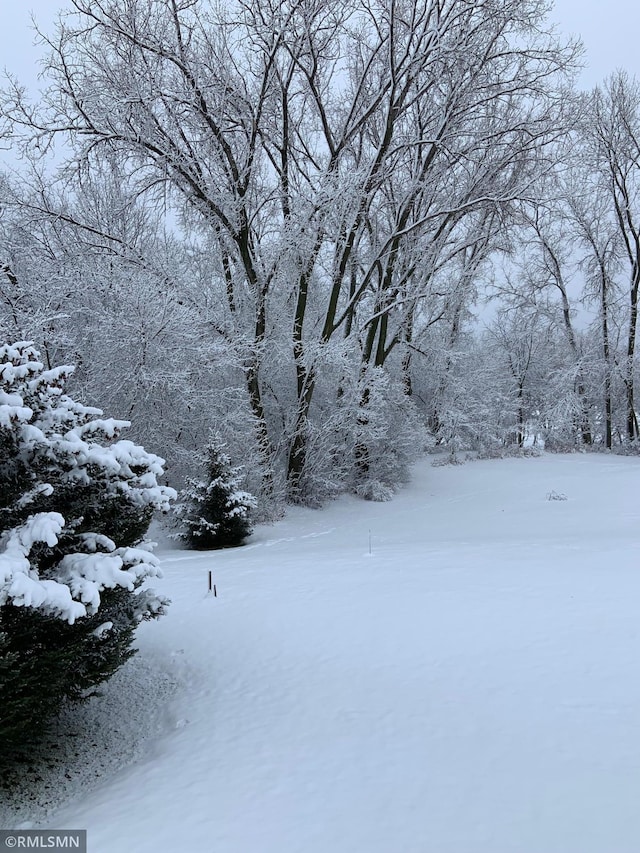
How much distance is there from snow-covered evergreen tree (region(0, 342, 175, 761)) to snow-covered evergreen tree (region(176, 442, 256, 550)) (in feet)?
18.6

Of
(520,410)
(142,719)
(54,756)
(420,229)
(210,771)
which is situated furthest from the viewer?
(520,410)

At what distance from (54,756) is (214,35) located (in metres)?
12.3

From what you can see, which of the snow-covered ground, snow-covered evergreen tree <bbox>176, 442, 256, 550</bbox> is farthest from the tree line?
the snow-covered ground

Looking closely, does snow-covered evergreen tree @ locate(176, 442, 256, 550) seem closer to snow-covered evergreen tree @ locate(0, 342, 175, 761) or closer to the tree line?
the tree line

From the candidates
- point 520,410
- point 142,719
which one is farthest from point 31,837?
point 520,410

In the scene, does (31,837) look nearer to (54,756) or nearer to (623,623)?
(54,756)

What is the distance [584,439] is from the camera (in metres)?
23.9

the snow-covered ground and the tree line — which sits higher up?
the tree line

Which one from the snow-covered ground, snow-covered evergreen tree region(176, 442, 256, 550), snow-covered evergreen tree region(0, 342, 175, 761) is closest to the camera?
the snow-covered ground

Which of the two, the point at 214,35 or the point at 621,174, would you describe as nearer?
the point at 214,35

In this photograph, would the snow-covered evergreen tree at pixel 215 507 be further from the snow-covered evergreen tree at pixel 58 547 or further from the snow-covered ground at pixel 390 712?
the snow-covered evergreen tree at pixel 58 547

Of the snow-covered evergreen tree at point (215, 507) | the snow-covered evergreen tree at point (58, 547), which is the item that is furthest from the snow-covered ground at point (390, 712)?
the snow-covered evergreen tree at point (215, 507)

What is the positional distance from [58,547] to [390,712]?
85.3 inches

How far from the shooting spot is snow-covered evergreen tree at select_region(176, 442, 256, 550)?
30.8 ft
